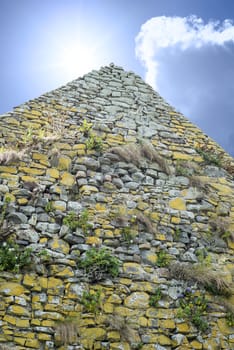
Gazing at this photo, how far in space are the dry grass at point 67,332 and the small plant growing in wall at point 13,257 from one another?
3.68 ft

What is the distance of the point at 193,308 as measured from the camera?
668 cm

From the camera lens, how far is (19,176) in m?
7.85

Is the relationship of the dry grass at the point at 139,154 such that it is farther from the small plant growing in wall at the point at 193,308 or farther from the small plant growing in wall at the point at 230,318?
the small plant growing in wall at the point at 230,318

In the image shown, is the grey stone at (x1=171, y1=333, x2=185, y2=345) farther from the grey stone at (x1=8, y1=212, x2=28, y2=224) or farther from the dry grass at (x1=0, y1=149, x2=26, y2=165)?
the dry grass at (x1=0, y1=149, x2=26, y2=165)

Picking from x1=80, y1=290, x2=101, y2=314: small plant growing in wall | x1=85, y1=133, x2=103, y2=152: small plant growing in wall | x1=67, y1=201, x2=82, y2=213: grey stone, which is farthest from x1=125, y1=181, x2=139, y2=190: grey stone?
x1=80, y1=290, x2=101, y2=314: small plant growing in wall

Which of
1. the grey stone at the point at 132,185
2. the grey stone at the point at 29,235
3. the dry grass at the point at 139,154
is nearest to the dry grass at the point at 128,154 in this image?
the dry grass at the point at 139,154

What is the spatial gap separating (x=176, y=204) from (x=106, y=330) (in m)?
3.15

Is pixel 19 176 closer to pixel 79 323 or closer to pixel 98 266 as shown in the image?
pixel 98 266

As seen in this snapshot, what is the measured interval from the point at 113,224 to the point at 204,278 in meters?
1.85

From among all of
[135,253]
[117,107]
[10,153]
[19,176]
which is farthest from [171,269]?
[117,107]

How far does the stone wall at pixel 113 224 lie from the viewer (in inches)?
241

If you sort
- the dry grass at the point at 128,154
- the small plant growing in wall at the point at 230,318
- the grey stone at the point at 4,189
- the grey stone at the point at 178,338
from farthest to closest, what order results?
1. the dry grass at the point at 128,154
2. the grey stone at the point at 4,189
3. the small plant growing in wall at the point at 230,318
4. the grey stone at the point at 178,338

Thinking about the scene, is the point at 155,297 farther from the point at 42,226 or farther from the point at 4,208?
the point at 4,208

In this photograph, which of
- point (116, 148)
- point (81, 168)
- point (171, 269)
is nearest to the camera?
point (171, 269)
